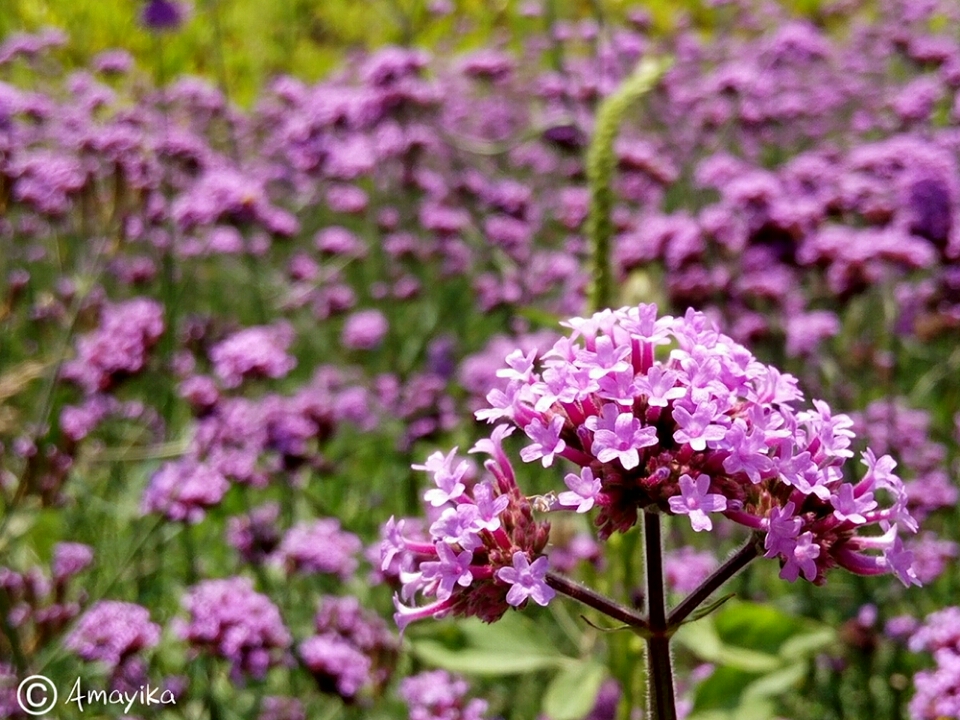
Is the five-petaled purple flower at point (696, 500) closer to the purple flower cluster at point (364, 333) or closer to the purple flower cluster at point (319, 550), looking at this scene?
the purple flower cluster at point (319, 550)

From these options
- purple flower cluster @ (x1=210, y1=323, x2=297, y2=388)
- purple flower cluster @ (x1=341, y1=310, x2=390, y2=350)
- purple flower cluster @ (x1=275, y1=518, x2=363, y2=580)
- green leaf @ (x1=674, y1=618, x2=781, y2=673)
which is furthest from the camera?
purple flower cluster @ (x1=341, y1=310, x2=390, y2=350)

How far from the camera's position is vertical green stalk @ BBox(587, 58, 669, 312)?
192 centimetres

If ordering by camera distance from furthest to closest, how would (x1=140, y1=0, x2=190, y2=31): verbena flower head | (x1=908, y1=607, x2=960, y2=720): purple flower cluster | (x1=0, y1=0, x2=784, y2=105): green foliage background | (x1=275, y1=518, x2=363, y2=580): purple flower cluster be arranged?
1. (x1=0, y1=0, x2=784, y2=105): green foliage background
2. (x1=140, y1=0, x2=190, y2=31): verbena flower head
3. (x1=275, y1=518, x2=363, y2=580): purple flower cluster
4. (x1=908, y1=607, x2=960, y2=720): purple flower cluster

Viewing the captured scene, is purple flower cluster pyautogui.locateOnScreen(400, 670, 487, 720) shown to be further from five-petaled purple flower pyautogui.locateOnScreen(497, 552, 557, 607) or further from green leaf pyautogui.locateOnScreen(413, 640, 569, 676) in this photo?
five-petaled purple flower pyautogui.locateOnScreen(497, 552, 557, 607)

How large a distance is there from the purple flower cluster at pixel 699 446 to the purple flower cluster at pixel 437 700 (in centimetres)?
86

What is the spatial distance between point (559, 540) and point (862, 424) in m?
1.02

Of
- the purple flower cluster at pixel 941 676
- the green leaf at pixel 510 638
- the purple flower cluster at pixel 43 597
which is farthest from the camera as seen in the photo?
the purple flower cluster at pixel 43 597

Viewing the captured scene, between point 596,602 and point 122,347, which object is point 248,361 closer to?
point 122,347

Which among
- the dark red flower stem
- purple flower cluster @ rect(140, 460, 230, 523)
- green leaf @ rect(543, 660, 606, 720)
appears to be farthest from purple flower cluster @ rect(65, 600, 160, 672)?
the dark red flower stem

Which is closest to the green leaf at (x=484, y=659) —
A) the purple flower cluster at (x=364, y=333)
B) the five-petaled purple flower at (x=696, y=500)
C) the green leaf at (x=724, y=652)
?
the green leaf at (x=724, y=652)

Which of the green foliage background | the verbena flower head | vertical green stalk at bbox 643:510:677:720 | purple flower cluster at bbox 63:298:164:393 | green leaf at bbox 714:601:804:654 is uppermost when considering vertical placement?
the verbena flower head

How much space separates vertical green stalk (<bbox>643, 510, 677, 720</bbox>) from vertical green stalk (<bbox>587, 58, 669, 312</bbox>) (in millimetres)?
990

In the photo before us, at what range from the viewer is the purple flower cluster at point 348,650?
7.21ft

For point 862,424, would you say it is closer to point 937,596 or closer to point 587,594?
point 937,596
